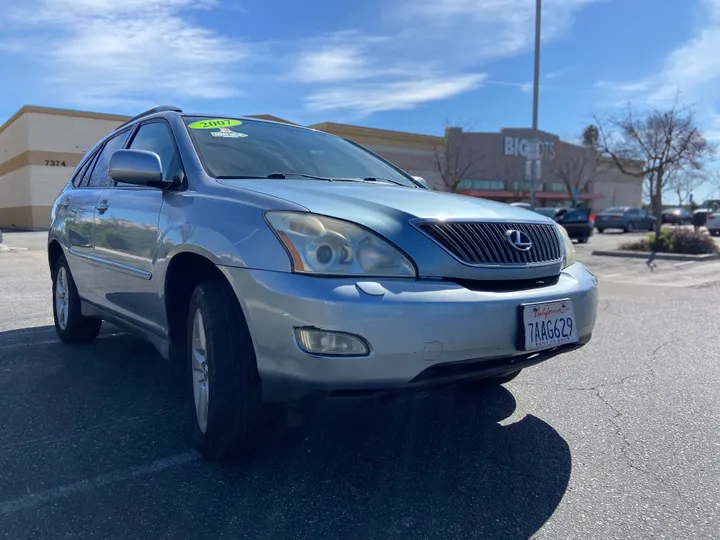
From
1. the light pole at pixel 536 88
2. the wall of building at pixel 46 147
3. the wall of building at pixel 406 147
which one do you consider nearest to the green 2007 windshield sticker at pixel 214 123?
the light pole at pixel 536 88

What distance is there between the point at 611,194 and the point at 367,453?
69.8 meters

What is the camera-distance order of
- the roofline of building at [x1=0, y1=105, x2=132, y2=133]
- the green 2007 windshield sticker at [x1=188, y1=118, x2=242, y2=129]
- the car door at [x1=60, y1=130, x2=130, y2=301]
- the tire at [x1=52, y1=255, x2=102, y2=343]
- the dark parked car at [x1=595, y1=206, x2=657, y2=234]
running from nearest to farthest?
the green 2007 windshield sticker at [x1=188, y1=118, x2=242, y2=129] → the car door at [x1=60, y1=130, x2=130, y2=301] → the tire at [x1=52, y1=255, x2=102, y2=343] → the dark parked car at [x1=595, y1=206, x2=657, y2=234] → the roofline of building at [x1=0, y1=105, x2=132, y2=133]

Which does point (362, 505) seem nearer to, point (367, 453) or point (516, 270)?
point (367, 453)

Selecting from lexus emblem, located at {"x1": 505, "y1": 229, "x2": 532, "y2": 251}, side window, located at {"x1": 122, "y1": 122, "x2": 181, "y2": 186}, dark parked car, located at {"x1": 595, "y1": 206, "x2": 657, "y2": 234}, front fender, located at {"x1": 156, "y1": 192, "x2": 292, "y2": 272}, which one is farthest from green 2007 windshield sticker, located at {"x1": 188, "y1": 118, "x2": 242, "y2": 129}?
dark parked car, located at {"x1": 595, "y1": 206, "x2": 657, "y2": 234}

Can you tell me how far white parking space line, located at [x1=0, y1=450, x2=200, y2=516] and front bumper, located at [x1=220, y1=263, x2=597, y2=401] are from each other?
70 centimetres

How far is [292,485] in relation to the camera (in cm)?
275

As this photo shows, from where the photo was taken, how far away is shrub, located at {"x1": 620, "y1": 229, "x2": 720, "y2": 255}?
16.1 metres

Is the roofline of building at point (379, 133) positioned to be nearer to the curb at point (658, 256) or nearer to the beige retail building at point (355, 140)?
the beige retail building at point (355, 140)

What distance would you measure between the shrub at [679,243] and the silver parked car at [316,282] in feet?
48.2

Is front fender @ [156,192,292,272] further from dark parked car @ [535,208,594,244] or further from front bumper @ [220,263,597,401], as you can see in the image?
dark parked car @ [535,208,594,244]

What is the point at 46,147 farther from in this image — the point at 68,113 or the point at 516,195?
the point at 516,195

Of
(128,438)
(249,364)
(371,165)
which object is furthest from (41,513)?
(371,165)

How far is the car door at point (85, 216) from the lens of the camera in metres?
4.51

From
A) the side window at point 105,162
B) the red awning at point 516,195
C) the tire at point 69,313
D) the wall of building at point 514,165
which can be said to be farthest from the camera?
the red awning at point 516,195
